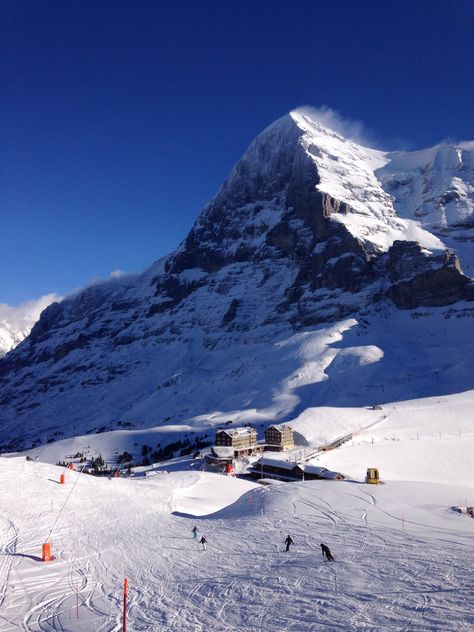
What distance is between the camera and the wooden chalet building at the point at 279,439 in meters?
77.9

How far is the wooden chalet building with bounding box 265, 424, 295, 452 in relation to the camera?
77938mm

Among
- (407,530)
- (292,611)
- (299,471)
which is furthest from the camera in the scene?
(299,471)

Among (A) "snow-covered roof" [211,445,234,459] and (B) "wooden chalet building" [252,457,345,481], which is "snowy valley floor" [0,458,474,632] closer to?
(B) "wooden chalet building" [252,457,345,481]

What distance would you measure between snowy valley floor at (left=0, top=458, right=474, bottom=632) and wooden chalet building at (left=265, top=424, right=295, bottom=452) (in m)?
39.7

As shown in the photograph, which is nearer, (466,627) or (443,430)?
(466,627)

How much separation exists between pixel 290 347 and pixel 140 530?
11341cm

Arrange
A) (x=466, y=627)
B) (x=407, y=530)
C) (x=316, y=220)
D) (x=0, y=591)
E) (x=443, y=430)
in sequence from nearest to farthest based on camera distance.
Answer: (x=466, y=627)
(x=0, y=591)
(x=407, y=530)
(x=443, y=430)
(x=316, y=220)

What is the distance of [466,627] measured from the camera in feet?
44.5

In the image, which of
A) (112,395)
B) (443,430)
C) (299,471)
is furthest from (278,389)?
(112,395)

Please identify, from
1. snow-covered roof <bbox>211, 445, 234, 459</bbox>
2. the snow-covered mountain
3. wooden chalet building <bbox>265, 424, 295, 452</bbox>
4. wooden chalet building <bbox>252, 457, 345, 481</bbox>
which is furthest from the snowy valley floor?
the snow-covered mountain

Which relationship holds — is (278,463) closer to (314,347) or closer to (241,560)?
(241,560)

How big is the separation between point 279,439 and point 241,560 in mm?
57324

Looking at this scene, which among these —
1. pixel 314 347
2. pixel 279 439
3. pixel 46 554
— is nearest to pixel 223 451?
pixel 279 439

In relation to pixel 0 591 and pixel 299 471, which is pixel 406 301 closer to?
pixel 299 471
